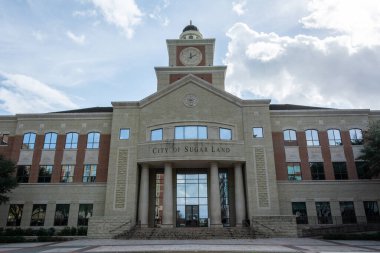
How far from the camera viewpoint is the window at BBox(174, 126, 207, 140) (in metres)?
33.7

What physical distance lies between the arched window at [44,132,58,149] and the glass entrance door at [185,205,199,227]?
17.8m

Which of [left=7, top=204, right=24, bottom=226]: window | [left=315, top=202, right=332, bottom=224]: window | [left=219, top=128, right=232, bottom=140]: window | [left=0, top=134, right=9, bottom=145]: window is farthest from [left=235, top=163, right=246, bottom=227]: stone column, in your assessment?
[left=0, top=134, right=9, bottom=145]: window

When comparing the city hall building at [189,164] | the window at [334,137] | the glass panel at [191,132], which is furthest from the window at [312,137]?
the glass panel at [191,132]

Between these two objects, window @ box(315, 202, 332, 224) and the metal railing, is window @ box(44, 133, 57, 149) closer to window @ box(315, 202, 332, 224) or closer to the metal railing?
the metal railing

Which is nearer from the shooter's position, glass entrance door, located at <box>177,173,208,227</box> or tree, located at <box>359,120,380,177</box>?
tree, located at <box>359,120,380,177</box>

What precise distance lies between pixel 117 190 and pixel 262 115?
18.5 m

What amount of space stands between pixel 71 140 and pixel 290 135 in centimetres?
2641

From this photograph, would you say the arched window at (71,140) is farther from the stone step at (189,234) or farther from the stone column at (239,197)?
the stone column at (239,197)

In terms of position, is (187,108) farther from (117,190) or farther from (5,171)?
(5,171)

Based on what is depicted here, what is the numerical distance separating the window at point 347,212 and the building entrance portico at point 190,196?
1090cm

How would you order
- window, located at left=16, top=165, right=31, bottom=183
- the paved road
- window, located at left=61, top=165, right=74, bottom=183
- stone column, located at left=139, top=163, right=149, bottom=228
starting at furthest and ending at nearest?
window, located at left=16, top=165, right=31, bottom=183
window, located at left=61, top=165, right=74, bottom=183
stone column, located at left=139, top=163, right=149, bottom=228
the paved road

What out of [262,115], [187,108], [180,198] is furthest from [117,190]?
[262,115]

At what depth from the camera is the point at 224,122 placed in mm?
34844

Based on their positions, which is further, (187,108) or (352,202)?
(187,108)
